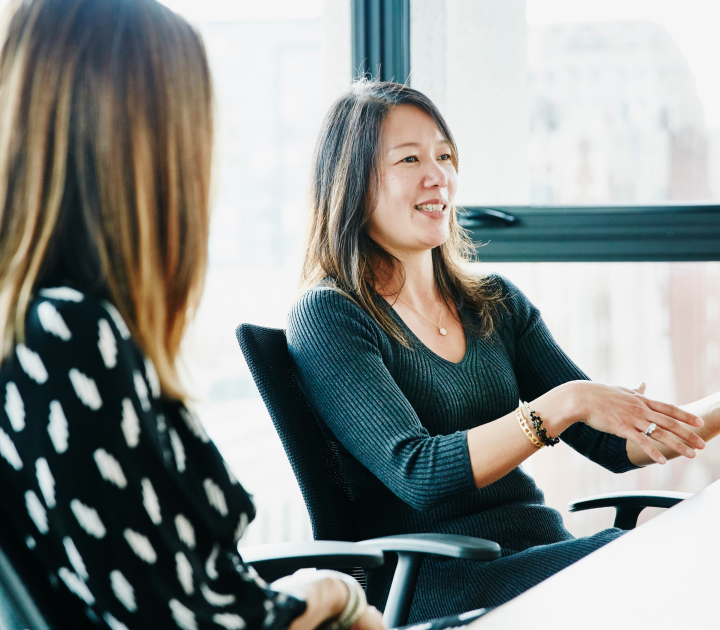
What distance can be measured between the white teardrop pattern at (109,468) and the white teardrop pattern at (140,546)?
0.04 meters

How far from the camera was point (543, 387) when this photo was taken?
1.65 meters

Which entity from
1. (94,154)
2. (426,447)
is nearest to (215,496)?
(94,154)

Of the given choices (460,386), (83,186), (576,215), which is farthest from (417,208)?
(83,186)

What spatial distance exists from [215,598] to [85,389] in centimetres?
24

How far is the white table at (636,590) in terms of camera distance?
2.23ft

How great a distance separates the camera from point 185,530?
672 mm

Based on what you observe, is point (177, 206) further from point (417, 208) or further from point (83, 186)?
point (417, 208)

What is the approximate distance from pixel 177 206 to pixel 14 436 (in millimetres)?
266

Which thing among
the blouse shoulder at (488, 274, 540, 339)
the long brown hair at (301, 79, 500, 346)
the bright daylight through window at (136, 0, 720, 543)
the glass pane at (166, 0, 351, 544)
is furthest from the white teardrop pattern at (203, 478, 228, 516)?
the glass pane at (166, 0, 351, 544)

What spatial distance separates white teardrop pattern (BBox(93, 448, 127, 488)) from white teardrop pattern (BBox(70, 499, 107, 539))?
0.09 ft

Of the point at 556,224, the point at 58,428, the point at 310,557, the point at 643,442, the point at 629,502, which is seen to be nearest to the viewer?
the point at 58,428

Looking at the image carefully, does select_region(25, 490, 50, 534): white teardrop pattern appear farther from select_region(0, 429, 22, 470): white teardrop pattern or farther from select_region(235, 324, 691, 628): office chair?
select_region(235, 324, 691, 628): office chair

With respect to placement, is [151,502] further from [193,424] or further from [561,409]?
[561,409]

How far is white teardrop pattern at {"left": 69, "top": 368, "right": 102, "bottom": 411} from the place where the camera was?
0.61m
